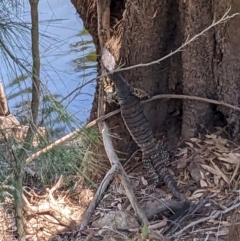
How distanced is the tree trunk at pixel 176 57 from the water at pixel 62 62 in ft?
0.47

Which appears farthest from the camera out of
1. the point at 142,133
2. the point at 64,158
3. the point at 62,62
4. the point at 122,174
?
the point at 62,62

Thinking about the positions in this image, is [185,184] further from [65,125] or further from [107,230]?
[65,125]

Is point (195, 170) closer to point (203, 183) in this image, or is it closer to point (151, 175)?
point (203, 183)

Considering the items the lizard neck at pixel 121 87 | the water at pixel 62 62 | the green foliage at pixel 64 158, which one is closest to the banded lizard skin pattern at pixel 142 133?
the lizard neck at pixel 121 87

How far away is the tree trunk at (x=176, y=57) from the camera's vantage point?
2131 millimetres

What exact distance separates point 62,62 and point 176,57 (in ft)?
2.25

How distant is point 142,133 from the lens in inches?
87.8

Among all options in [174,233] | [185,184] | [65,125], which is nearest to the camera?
[65,125]

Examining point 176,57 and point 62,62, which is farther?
point 62,62

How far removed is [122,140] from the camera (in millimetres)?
2361

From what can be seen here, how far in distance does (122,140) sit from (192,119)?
288mm

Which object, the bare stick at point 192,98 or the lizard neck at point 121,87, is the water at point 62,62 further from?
the bare stick at point 192,98

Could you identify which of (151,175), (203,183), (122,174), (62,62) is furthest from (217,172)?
(62,62)

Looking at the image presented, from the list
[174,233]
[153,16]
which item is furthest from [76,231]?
[153,16]
